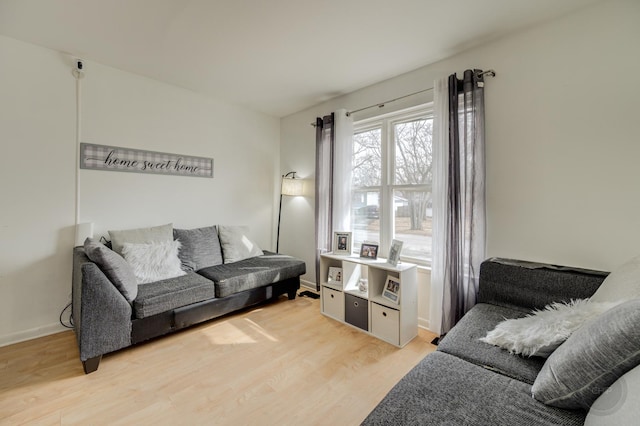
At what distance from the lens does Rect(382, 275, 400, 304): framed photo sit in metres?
2.38

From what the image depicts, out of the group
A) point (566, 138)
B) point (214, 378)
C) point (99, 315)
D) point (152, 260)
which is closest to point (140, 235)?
point (152, 260)

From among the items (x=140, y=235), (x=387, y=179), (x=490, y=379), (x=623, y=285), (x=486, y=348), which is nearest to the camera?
(x=490, y=379)

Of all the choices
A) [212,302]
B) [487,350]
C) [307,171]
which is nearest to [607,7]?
[487,350]

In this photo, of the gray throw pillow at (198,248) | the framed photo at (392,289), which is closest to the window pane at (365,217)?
the framed photo at (392,289)

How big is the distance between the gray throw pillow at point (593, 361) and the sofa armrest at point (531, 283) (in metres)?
0.88

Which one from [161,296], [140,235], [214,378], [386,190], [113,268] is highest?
[386,190]

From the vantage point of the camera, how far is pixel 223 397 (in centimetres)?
169

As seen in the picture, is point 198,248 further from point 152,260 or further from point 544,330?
point 544,330

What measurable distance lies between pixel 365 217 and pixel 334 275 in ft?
2.51

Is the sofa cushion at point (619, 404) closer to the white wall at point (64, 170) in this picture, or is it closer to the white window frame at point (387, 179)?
the white window frame at point (387, 179)

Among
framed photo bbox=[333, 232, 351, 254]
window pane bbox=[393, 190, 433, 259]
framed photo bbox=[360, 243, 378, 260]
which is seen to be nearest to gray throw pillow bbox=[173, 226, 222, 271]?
framed photo bbox=[333, 232, 351, 254]

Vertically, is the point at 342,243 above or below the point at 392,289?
above

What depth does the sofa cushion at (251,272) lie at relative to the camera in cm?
268

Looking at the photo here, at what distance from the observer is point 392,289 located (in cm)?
246
